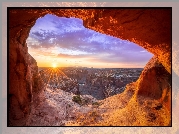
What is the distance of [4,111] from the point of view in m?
3.50

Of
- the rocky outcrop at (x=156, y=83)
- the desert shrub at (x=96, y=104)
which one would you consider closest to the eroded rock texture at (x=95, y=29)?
the rocky outcrop at (x=156, y=83)

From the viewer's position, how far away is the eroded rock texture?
3.63 metres

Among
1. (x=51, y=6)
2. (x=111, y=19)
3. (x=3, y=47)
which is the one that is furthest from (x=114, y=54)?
(x=3, y=47)

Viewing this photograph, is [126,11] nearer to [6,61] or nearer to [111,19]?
[111,19]

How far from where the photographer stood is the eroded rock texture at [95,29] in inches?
143

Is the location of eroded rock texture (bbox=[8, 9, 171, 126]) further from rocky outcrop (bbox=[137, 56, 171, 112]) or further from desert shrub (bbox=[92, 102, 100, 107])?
desert shrub (bbox=[92, 102, 100, 107])

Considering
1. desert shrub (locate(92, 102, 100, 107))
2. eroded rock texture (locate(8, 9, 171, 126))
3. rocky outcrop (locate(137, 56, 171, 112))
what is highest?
eroded rock texture (locate(8, 9, 171, 126))

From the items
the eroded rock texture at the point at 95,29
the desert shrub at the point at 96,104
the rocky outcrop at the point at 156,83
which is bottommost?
the desert shrub at the point at 96,104

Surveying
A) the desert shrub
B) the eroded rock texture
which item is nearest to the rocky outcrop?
the eroded rock texture

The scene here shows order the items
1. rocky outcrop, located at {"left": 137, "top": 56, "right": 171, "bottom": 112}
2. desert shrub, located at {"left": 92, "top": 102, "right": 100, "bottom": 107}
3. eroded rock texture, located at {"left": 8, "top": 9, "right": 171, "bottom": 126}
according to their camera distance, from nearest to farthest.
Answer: eroded rock texture, located at {"left": 8, "top": 9, "right": 171, "bottom": 126} → rocky outcrop, located at {"left": 137, "top": 56, "right": 171, "bottom": 112} → desert shrub, located at {"left": 92, "top": 102, "right": 100, "bottom": 107}

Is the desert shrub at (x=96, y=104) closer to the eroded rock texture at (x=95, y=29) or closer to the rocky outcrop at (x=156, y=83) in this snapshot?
the rocky outcrop at (x=156, y=83)

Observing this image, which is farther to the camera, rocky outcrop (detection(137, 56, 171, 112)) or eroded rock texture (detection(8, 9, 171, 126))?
rocky outcrop (detection(137, 56, 171, 112))

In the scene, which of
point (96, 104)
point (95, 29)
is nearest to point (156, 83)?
point (96, 104)

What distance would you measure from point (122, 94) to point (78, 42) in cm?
396
